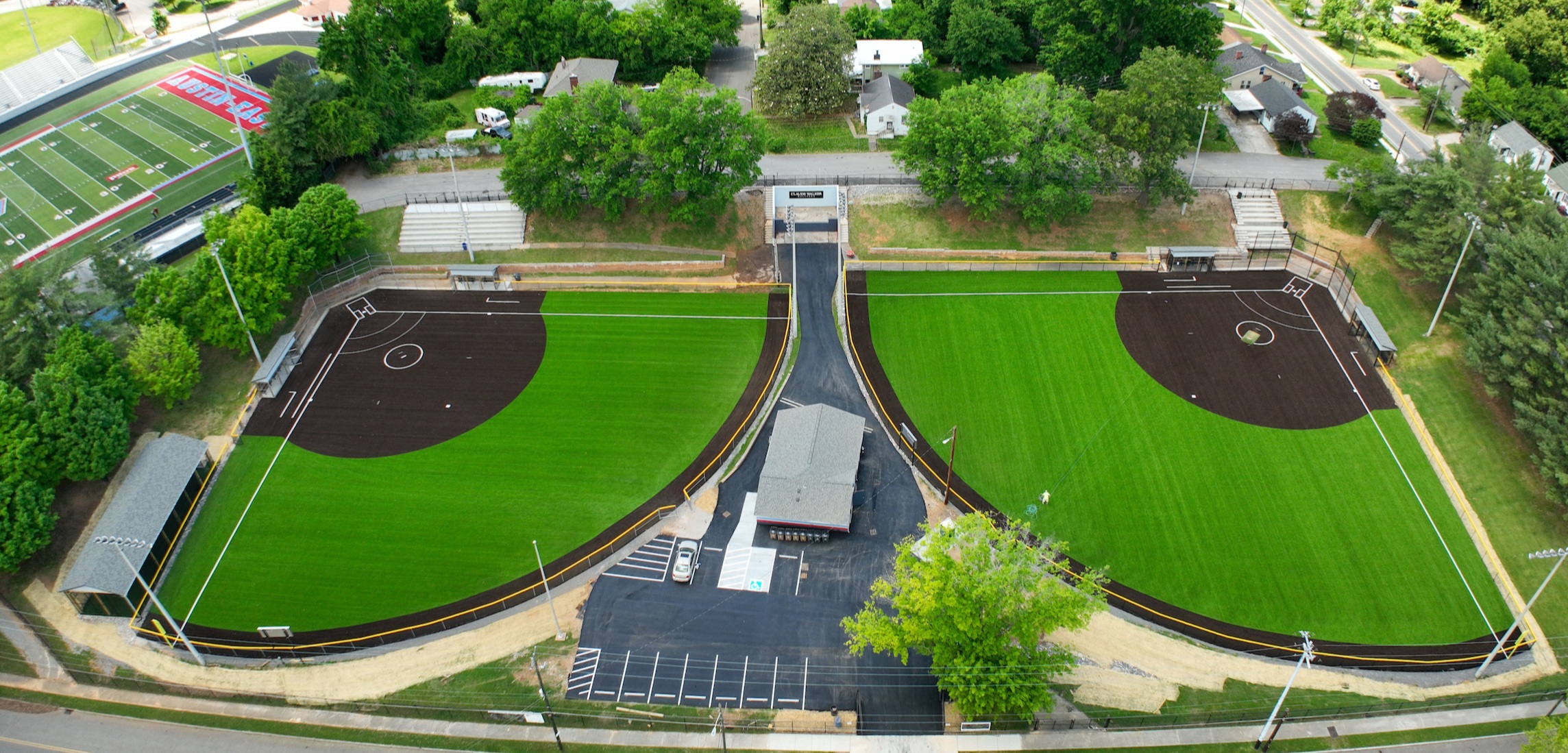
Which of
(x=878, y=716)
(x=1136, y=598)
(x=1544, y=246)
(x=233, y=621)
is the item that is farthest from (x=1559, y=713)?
(x=233, y=621)

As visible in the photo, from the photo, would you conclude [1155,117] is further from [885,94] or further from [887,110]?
[885,94]

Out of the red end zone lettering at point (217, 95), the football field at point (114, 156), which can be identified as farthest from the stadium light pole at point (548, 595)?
the red end zone lettering at point (217, 95)

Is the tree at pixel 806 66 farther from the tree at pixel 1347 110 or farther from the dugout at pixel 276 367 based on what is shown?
the dugout at pixel 276 367

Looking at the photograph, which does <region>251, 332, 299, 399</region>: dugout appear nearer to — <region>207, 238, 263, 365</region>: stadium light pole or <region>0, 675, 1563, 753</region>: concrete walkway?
<region>207, 238, 263, 365</region>: stadium light pole

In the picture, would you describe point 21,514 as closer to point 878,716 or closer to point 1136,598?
point 878,716

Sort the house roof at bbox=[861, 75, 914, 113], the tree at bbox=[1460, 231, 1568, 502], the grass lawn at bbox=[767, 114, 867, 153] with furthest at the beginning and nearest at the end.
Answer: the house roof at bbox=[861, 75, 914, 113] → the grass lawn at bbox=[767, 114, 867, 153] → the tree at bbox=[1460, 231, 1568, 502]

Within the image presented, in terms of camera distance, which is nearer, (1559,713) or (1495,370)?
(1559,713)

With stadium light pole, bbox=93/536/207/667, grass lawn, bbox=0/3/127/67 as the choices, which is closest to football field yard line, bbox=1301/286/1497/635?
stadium light pole, bbox=93/536/207/667
